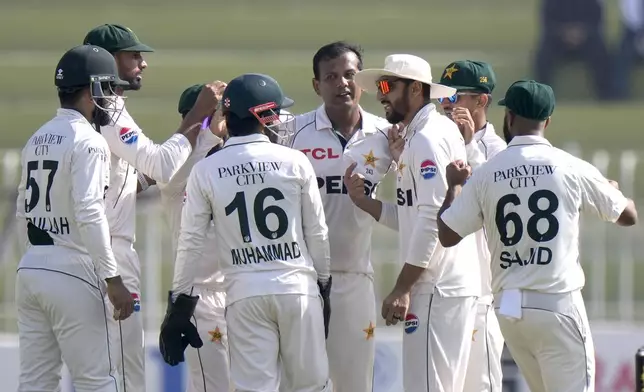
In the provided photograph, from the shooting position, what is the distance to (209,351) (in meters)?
6.38

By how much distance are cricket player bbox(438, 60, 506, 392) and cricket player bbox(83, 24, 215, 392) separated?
4.08 feet

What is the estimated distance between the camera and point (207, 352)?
6387 millimetres

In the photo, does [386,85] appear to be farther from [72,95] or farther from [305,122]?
[72,95]

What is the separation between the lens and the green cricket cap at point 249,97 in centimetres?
570

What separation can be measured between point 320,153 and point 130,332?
1293mm

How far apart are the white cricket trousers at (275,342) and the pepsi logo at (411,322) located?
16.2 inches

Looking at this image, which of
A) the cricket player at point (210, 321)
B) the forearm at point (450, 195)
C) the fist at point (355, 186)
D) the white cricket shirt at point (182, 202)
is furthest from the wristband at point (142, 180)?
the forearm at point (450, 195)

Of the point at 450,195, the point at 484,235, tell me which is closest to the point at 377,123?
the point at 484,235

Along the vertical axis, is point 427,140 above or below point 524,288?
above

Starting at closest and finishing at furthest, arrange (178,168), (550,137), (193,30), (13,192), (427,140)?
1. (427,140)
2. (178,168)
3. (13,192)
4. (550,137)
5. (193,30)

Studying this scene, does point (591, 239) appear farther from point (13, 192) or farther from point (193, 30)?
point (193, 30)

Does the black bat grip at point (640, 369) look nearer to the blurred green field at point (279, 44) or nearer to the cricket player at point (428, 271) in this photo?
the cricket player at point (428, 271)

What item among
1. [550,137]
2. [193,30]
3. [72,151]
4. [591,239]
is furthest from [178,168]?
[193,30]

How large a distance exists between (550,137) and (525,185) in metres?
9.02
